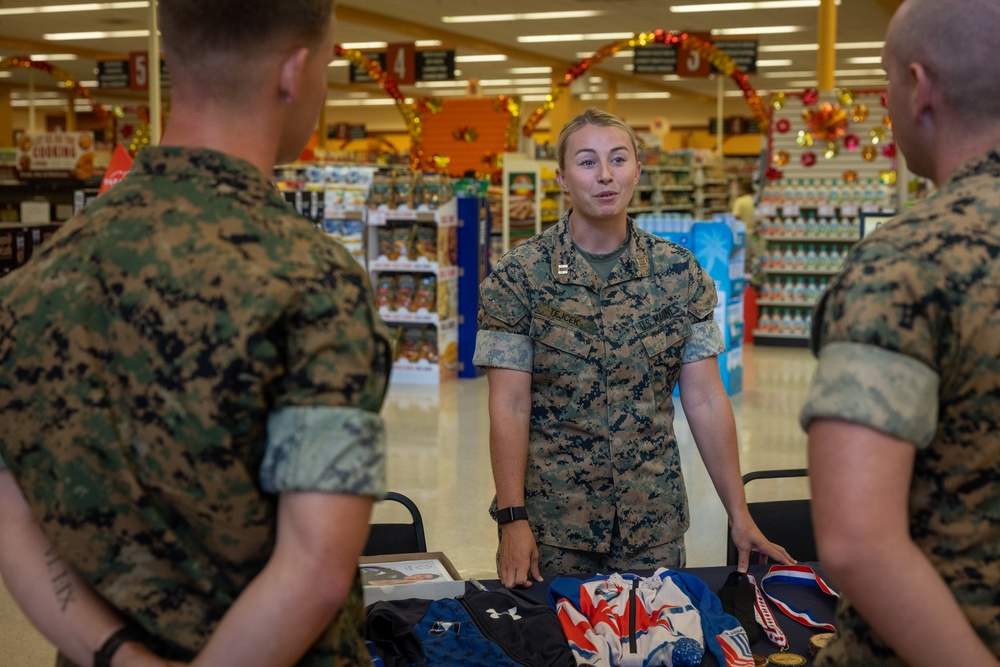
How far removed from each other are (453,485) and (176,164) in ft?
16.6

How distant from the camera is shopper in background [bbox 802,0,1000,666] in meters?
1.08

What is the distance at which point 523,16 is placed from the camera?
666 inches

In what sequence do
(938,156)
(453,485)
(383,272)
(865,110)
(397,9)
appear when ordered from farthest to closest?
1. (397,9)
2. (865,110)
3. (383,272)
4. (453,485)
5. (938,156)

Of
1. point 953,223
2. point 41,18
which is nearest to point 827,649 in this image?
point 953,223

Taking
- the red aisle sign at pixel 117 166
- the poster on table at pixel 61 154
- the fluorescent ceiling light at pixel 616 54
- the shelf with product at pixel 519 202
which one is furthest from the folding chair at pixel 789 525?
the fluorescent ceiling light at pixel 616 54

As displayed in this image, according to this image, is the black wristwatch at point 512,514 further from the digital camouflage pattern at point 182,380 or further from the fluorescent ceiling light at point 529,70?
the fluorescent ceiling light at point 529,70

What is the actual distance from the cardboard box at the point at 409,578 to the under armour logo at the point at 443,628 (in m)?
0.19

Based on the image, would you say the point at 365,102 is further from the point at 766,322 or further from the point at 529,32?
the point at 766,322

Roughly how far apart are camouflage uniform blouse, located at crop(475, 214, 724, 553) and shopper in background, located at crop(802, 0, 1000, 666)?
4.20 feet

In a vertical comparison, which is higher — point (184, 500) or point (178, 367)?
point (178, 367)

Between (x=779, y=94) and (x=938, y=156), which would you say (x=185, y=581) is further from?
(x=779, y=94)

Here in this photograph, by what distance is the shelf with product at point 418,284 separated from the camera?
367 inches

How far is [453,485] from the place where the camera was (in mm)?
6125

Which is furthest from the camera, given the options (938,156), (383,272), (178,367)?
(383,272)
